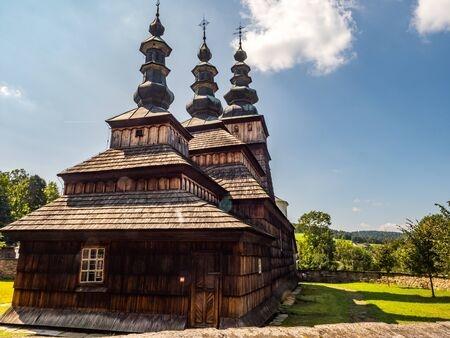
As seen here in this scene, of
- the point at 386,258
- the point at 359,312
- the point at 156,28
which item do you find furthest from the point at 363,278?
the point at 156,28

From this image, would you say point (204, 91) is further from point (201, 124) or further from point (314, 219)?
point (314, 219)

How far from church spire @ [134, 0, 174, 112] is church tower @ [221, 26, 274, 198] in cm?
849

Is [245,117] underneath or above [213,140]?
above

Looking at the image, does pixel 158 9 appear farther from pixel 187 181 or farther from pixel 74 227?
pixel 74 227

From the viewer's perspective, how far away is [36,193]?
192ft

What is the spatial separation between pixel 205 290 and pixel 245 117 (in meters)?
17.6

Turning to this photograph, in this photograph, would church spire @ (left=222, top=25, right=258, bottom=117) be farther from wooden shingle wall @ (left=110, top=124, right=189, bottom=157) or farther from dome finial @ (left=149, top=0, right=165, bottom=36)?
wooden shingle wall @ (left=110, top=124, right=189, bottom=157)

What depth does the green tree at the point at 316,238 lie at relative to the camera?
1676 inches

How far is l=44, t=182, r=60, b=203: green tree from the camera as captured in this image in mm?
51688

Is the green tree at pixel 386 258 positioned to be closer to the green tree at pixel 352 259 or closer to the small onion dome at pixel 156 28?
the green tree at pixel 352 259

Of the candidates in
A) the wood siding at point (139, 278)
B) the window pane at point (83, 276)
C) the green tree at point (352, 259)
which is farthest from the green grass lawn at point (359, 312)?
the green tree at point (352, 259)

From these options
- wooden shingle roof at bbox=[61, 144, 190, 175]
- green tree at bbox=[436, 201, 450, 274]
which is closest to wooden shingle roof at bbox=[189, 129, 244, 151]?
wooden shingle roof at bbox=[61, 144, 190, 175]

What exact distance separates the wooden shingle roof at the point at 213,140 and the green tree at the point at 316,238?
88.8ft

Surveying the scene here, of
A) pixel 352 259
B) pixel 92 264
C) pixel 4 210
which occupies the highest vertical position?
pixel 4 210
